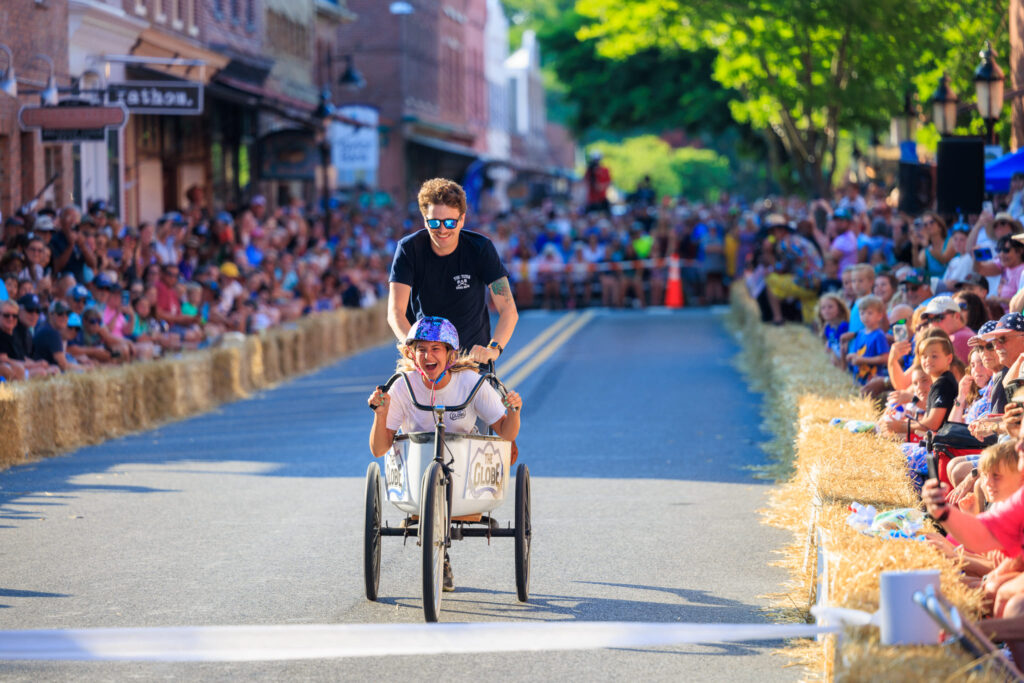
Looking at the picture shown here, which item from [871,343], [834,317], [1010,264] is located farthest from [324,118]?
[1010,264]

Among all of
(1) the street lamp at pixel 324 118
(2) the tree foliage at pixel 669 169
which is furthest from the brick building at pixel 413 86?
(2) the tree foliage at pixel 669 169

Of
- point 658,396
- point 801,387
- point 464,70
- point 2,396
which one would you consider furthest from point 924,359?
point 464,70

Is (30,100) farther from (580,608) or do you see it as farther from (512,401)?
(580,608)

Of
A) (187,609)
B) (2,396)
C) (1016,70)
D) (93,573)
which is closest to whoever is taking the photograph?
(187,609)

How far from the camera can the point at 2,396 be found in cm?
1286

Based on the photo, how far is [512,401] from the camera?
7.75 m

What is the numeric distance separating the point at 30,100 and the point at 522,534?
16.4m

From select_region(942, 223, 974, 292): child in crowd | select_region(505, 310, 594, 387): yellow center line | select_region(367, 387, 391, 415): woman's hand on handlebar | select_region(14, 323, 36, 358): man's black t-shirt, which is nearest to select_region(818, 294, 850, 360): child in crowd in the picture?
select_region(942, 223, 974, 292): child in crowd

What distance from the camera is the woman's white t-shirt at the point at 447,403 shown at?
7617 millimetres

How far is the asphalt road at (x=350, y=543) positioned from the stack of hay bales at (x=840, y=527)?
0.68 ft

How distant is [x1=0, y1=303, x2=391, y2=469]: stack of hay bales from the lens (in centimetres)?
1338

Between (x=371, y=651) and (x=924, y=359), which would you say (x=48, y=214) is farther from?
(x=371, y=651)

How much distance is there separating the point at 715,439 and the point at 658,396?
12.4ft

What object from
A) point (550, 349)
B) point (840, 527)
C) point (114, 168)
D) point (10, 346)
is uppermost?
point (114, 168)
